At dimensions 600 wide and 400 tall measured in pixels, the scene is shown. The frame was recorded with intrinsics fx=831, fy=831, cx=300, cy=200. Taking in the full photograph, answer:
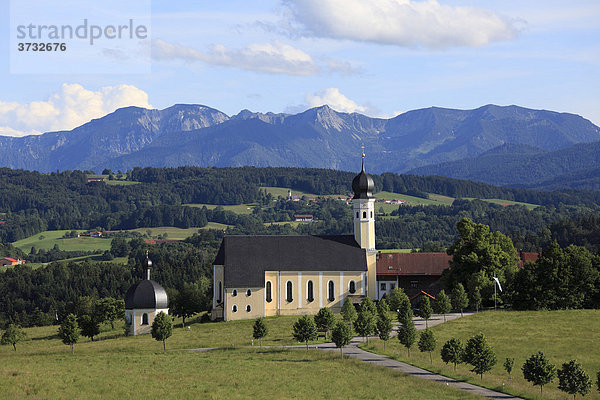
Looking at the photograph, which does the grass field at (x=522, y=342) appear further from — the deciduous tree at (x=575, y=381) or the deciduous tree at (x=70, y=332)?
the deciduous tree at (x=70, y=332)

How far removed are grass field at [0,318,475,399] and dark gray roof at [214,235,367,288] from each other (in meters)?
21.6

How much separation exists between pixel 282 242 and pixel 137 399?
50467 millimetres

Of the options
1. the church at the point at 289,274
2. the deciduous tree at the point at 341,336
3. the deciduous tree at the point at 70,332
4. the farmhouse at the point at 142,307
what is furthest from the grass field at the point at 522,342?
the farmhouse at the point at 142,307

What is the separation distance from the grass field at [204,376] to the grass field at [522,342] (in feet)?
14.7

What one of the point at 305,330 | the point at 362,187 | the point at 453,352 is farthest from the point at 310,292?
the point at 453,352

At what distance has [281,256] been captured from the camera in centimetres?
9175

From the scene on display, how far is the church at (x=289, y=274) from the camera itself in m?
88.7

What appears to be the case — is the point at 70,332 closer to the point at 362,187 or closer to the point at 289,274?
the point at 289,274

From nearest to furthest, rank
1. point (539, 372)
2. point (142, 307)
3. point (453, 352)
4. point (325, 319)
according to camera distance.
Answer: point (539, 372), point (453, 352), point (325, 319), point (142, 307)

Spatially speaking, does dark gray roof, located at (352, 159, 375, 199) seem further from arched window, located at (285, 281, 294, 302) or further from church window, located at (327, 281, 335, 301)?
arched window, located at (285, 281, 294, 302)

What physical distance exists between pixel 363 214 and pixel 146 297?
87.3 ft

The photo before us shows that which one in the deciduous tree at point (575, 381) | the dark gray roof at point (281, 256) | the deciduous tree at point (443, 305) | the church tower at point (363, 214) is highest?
the church tower at point (363, 214)

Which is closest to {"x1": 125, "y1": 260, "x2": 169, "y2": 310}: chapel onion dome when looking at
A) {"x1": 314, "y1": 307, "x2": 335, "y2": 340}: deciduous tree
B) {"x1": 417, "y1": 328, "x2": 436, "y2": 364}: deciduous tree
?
{"x1": 314, "y1": 307, "x2": 335, "y2": 340}: deciduous tree

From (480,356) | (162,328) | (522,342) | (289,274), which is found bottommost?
(522,342)
